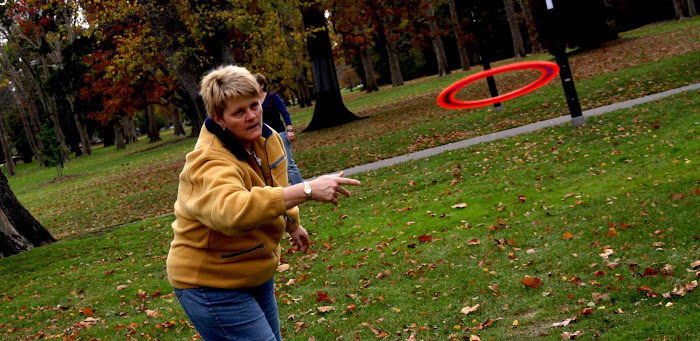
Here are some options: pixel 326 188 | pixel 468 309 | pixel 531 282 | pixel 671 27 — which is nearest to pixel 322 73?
pixel 531 282

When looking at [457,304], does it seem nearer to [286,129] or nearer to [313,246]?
[313,246]

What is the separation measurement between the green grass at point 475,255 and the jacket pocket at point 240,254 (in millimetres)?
2542

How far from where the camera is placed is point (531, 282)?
6047mm

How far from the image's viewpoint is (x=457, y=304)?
6043 mm

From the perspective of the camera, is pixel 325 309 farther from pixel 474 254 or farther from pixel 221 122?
pixel 221 122

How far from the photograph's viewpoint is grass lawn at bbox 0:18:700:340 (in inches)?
219

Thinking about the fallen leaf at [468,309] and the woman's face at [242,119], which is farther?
the fallen leaf at [468,309]

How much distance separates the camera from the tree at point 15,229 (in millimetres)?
12898

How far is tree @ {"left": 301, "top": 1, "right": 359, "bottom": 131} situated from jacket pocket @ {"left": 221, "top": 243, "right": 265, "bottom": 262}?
851 inches

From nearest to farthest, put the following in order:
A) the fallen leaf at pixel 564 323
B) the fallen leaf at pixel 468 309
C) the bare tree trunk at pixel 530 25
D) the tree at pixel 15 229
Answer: the fallen leaf at pixel 564 323, the fallen leaf at pixel 468 309, the tree at pixel 15 229, the bare tree trunk at pixel 530 25

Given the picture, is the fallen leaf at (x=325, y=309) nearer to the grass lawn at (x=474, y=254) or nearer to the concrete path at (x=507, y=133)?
the grass lawn at (x=474, y=254)

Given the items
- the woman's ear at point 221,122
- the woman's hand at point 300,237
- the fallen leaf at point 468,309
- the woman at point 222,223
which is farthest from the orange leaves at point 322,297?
the woman's ear at point 221,122

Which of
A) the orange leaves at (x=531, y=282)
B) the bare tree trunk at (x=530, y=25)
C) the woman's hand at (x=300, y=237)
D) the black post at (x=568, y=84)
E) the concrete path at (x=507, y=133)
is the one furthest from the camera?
the bare tree trunk at (x=530, y=25)

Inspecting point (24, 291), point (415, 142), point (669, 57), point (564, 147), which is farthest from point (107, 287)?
point (669, 57)
